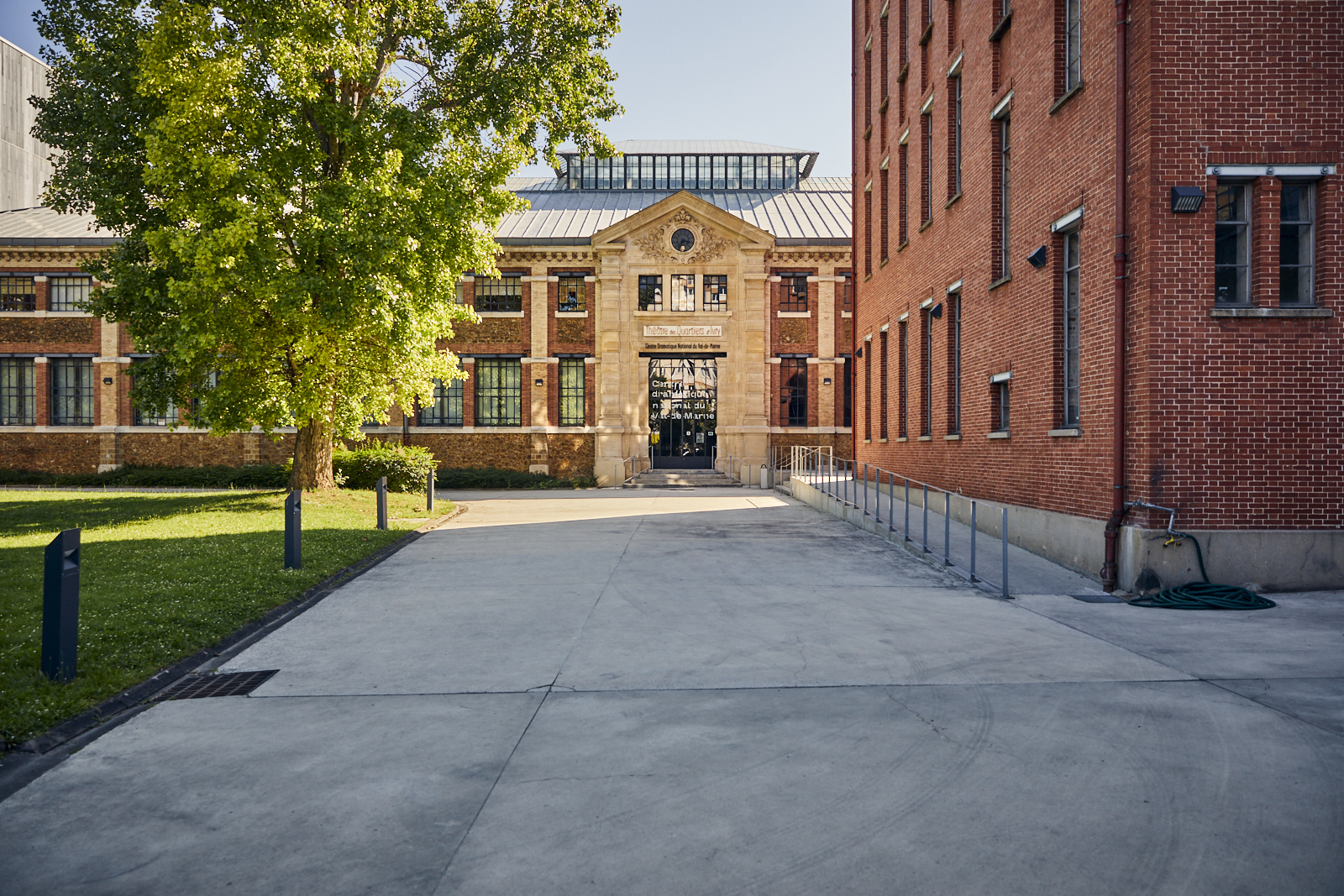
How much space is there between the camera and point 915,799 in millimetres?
4227

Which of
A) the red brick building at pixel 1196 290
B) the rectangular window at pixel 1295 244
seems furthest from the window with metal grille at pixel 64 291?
the rectangular window at pixel 1295 244

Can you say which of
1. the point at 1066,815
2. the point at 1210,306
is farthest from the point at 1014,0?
the point at 1066,815

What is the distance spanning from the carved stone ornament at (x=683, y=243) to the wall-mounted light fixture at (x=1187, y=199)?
2382cm

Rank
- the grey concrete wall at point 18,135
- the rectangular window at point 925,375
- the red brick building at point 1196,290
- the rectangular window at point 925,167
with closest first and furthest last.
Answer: the red brick building at point 1196,290
the rectangular window at point 925,375
the rectangular window at point 925,167
the grey concrete wall at point 18,135

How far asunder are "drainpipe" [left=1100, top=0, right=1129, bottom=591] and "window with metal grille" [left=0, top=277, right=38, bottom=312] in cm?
3576

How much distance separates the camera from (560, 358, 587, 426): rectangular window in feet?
111

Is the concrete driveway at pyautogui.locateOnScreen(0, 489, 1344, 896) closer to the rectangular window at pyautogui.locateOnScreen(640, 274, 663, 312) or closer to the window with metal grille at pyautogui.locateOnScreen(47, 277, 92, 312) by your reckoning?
the rectangular window at pyautogui.locateOnScreen(640, 274, 663, 312)

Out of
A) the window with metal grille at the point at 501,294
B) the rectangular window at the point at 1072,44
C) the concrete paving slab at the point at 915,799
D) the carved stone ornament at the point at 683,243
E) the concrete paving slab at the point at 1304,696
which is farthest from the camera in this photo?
the window with metal grille at the point at 501,294

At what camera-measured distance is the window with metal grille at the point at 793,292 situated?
33.9 meters

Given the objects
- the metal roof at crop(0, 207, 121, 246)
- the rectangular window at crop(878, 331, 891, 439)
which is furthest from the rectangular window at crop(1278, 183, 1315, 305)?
the metal roof at crop(0, 207, 121, 246)

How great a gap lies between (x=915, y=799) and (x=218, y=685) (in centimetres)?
487

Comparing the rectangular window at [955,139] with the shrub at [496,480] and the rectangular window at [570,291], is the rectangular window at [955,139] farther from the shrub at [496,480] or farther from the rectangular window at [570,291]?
the rectangular window at [570,291]

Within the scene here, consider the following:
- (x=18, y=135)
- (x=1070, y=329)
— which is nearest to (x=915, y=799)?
(x=1070, y=329)

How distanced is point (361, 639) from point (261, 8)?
13.1 m
